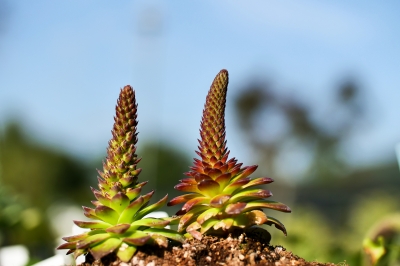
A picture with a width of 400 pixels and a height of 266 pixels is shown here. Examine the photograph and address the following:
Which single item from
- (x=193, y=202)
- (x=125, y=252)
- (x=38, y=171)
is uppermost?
(x=193, y=202)

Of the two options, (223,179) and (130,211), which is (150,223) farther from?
(223,179)

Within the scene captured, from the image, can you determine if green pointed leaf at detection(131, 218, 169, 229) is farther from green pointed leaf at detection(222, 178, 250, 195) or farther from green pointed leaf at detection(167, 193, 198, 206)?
green pointed leaf at detection(222, 178, 250, 195)

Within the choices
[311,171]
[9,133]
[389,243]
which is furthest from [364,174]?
[9,133]

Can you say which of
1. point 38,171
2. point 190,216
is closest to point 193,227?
point 190,216

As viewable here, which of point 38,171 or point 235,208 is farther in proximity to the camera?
point 38,171

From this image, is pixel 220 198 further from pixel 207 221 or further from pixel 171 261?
pixel 171 261

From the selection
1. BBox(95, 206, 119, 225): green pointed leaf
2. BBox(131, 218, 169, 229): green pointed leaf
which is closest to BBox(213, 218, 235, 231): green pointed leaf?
BBox(131, 218, 169, 229): green pointed leaf
